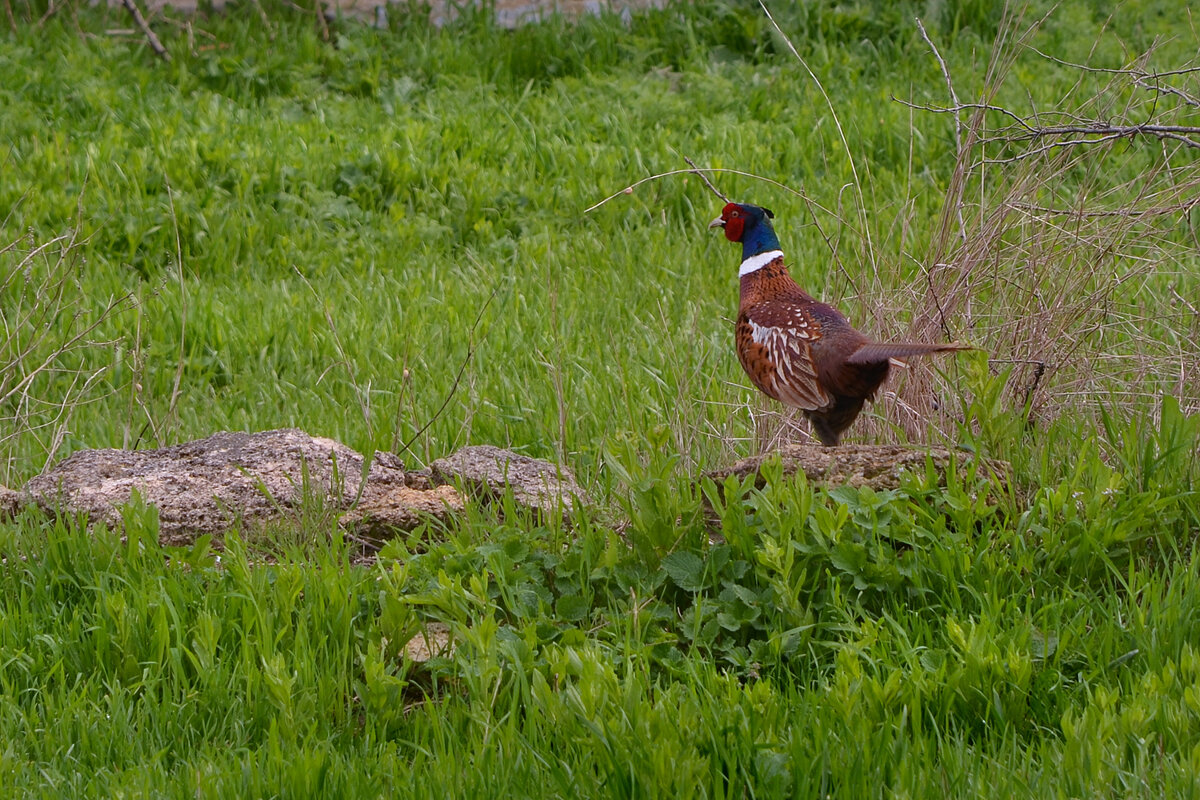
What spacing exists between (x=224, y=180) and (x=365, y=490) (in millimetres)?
4026

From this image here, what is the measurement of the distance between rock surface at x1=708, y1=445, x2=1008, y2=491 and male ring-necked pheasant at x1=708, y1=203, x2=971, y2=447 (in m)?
0.29

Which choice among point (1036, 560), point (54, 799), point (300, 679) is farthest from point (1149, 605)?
point (54, 799)

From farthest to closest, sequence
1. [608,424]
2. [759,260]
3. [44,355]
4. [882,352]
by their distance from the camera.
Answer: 1. [44,355]
2. [608,424]
3. [759,260]
4. [882,352]

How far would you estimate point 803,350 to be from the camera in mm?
4047

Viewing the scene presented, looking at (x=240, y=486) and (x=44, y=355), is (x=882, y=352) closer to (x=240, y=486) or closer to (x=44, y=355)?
(x=240, y=486)

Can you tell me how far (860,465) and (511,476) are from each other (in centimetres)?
103

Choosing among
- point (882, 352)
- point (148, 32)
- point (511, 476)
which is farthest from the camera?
point (148, 32)

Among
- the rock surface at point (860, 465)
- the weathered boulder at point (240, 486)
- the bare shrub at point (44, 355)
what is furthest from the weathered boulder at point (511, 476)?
the bare shrub at point (44, 355)

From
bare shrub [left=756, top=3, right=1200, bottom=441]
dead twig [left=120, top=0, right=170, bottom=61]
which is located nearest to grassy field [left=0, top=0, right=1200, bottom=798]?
bare shrub [left=756, top=3, right=1200, bottom=441]

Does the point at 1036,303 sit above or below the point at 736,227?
below

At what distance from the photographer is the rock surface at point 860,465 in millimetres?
3660

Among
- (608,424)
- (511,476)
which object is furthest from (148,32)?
(511,476)

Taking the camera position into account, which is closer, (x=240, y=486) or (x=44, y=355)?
(x=240, y=486)

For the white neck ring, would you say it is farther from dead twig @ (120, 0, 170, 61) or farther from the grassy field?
dead twig @ (120, 0, 170, 61)
